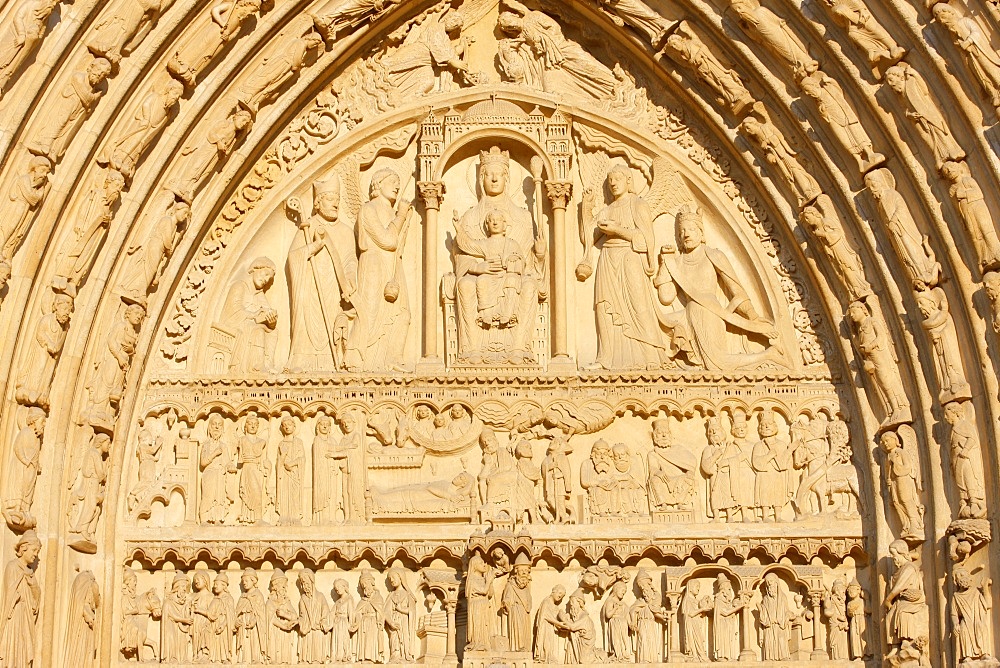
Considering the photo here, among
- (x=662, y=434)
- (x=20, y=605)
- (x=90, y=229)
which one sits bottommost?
(x=20, y=605)

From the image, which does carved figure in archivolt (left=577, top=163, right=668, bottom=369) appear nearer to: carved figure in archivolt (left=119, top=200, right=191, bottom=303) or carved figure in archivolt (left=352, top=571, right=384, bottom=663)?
carved figure in archivolt (left=352, top=571, right=384, bottom=663)

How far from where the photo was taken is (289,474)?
46.5 ft

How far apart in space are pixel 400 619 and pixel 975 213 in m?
5.02

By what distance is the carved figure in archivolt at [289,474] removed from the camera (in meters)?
14.1

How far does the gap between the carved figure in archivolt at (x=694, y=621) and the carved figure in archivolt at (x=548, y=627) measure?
0.89 meters

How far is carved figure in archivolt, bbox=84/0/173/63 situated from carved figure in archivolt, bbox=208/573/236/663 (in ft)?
12.7

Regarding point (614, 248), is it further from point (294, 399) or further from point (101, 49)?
point (101, 49)

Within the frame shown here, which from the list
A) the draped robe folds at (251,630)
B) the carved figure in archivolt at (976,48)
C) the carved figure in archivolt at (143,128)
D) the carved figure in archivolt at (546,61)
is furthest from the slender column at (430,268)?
the carved figure in archivolt at (976,48)

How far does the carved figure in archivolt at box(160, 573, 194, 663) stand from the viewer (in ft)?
45.2

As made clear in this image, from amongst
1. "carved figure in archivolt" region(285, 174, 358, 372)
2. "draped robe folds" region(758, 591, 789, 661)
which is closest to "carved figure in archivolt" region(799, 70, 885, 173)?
"draped robe folds" region(758, 591, 789, 661)

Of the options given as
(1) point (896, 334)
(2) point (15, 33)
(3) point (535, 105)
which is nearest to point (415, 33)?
(3) point (535, 105)

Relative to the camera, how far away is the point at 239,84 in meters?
14.5

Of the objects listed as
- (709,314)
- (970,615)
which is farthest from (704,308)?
(970,615)

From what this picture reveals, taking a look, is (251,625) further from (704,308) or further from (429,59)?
(429,59)
